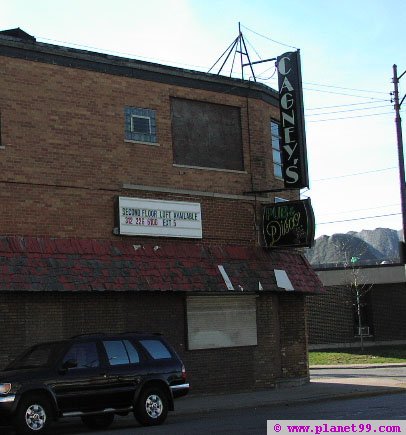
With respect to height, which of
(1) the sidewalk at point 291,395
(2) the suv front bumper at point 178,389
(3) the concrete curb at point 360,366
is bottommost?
(3) the concrete curb at point 360,366

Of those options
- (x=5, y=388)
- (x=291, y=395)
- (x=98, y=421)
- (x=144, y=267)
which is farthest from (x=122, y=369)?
(x=291, y=395)

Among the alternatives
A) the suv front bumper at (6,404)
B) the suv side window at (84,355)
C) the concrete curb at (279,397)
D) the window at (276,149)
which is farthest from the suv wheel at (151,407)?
the window at (276,149)

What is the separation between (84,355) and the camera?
543 inches

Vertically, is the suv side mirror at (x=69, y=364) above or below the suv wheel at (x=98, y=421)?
above

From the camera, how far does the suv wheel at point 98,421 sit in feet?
47.8

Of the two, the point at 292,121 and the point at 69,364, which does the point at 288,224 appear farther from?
the point at 69,364

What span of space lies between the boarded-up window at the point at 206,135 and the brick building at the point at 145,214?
3 centimetres

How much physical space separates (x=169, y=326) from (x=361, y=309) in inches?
902

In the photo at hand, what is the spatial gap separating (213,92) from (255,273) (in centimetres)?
513

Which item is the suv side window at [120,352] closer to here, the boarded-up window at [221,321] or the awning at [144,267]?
the awning at [144,267]

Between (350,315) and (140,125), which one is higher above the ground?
(140,125)

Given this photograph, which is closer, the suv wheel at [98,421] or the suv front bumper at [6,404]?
the suv front bumper at [6,404]

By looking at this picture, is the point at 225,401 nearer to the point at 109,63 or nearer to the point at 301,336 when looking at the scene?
the point at 301,336

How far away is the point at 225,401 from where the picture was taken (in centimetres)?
1834
